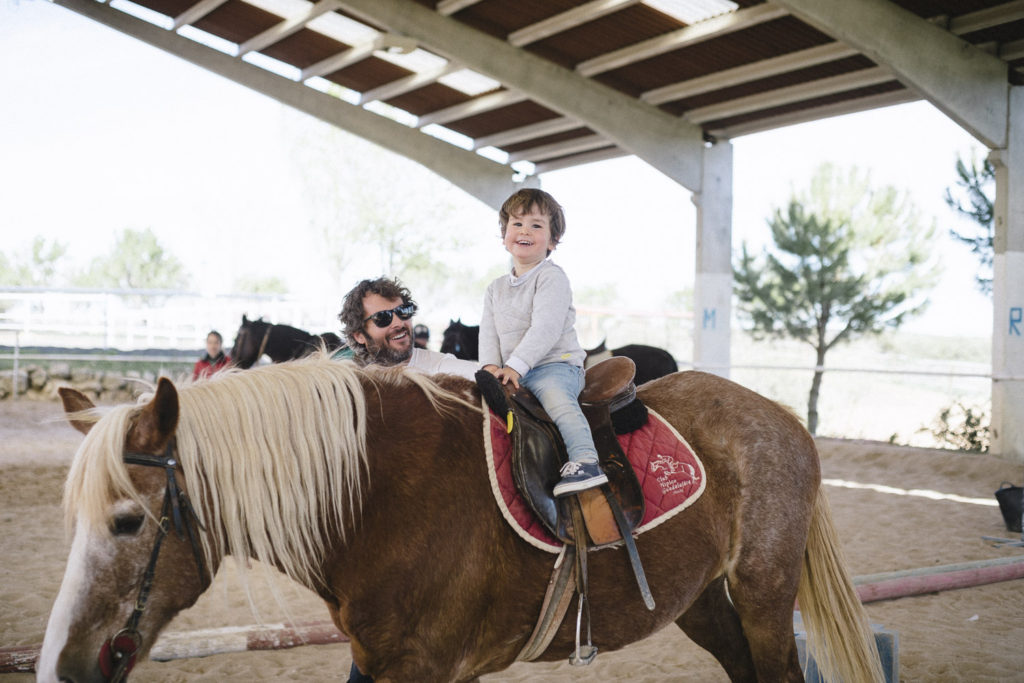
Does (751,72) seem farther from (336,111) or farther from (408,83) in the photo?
(336,111)

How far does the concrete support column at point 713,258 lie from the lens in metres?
11.8

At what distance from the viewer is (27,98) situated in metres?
33.1

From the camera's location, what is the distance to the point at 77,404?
1824 millimetres

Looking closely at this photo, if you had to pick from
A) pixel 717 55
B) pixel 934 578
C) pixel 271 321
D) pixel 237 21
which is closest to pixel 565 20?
pixel 717 55

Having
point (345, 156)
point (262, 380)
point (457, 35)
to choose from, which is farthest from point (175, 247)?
point (262, 380)

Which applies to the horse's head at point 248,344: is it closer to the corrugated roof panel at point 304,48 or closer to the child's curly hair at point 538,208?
the corrugated roof panel at point 304,48

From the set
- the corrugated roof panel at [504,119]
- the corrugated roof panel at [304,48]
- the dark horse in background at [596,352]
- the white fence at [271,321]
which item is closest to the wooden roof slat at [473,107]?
the corrugated roof panel at [504,119]

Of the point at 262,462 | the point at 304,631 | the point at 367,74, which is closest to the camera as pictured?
the point at 262,462

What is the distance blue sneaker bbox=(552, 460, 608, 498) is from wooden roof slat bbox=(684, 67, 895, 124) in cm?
859

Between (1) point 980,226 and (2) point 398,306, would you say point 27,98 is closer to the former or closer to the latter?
(1) point 980,226

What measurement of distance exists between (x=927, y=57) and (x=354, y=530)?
847cm

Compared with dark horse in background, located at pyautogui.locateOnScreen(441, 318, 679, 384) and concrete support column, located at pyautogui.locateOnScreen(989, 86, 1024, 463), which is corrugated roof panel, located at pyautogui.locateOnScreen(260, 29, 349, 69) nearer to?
dark horse in background, located at pyautogui.locateOnScreen(441, 318, 679, 384)

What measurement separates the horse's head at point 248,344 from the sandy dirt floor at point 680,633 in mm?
1956

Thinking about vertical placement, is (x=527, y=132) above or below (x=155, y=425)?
above
